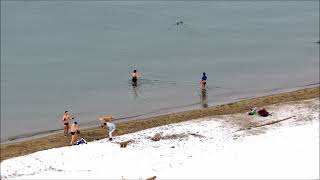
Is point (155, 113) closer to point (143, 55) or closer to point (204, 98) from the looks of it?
point (204, 98)

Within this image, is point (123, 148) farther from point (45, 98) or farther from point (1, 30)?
point (1, 30)

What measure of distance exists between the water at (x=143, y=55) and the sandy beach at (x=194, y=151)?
7.89 metres

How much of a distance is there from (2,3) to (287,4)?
4313cm

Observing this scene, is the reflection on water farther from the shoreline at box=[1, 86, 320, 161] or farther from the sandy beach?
the sandy beach

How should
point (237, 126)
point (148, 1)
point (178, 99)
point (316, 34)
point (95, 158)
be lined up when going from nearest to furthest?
point (95, 158)
point (237, 126)
point (178, 99)
point (316, 34)
point (148, 1)

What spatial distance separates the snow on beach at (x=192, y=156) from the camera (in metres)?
27.6

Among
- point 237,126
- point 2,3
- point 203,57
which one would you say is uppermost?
point 2,3

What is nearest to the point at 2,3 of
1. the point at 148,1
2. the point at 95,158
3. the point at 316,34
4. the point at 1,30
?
the point at 1,30

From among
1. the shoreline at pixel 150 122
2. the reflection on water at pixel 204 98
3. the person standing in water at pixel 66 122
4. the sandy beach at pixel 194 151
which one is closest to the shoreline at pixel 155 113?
the reflection on water at pixel 204 98

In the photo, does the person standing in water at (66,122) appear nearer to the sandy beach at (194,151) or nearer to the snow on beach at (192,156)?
the sandy beach at (194,151)

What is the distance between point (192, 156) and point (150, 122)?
812 centimetres

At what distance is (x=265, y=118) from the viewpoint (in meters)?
34.7

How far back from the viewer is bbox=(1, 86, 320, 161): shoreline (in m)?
32.8

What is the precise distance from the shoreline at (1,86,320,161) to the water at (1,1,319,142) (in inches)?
108
